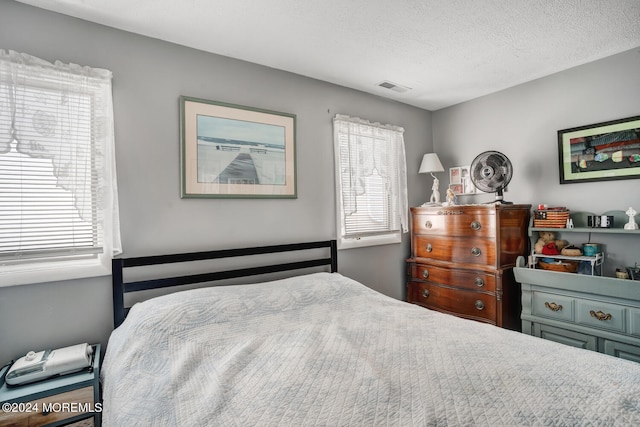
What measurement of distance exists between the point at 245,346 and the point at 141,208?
1214 mm

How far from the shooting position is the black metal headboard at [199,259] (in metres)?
1.99

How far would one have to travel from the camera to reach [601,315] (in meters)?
2.25

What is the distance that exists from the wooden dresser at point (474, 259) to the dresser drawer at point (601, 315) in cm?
53

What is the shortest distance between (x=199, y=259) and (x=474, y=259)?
234 centimetres

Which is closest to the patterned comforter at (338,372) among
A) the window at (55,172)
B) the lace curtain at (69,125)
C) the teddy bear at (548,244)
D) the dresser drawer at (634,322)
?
the window at (55,172)

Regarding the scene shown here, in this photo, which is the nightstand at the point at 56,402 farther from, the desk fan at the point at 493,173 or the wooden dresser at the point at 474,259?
the desk fan at the point at 493,173

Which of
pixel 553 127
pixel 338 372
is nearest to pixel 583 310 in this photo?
pixel 553 127

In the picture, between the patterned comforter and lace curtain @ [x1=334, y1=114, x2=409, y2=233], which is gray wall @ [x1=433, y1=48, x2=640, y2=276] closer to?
lace curtain @ [x1=334, y1=114, x2=409, y2=233]

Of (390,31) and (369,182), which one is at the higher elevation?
(390,31)

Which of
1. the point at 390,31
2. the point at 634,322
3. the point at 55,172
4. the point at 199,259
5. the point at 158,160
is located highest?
the point at 390,31

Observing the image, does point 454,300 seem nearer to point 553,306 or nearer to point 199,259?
point 553,306

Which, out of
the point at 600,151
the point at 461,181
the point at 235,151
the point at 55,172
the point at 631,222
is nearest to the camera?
the point at 55,172

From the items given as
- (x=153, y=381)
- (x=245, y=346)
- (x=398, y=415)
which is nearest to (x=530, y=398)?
(x=398, y=415)

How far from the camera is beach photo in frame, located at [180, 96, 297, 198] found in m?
2.30
